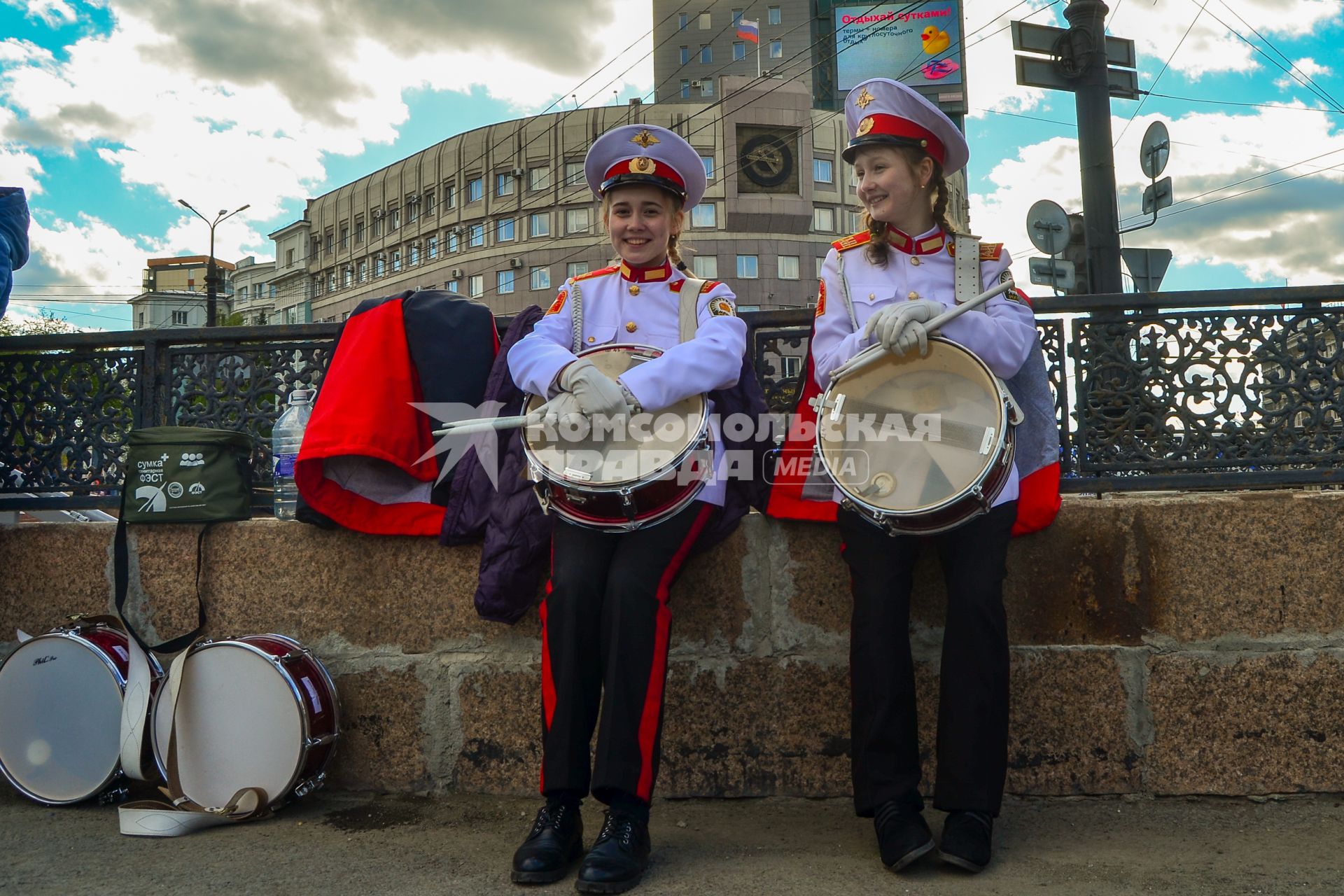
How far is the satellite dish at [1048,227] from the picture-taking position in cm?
888

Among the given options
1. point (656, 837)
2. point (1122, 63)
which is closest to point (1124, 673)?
point (656, 837)

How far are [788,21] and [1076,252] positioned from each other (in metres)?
78.9

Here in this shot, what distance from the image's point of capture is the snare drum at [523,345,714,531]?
2.69 metres

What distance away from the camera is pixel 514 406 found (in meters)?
3.35

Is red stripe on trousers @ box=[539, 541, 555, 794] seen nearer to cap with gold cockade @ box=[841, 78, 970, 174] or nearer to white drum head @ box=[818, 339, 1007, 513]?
white drum head @ box=[818, 339, 1007, 513]

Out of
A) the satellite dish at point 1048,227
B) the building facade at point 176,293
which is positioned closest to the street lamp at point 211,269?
the satellite dish at point 1048,227

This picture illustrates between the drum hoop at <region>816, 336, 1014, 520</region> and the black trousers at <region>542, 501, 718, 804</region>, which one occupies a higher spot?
the drum hoop at <region>816, 336, 1014, 520</region>

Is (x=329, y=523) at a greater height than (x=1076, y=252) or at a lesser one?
lesser

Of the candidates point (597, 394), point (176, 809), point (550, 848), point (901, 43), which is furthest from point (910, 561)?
point (901, 43)

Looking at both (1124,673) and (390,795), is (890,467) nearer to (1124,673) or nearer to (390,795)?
(1124,673)

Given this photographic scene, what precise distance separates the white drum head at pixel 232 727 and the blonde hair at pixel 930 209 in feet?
7.03

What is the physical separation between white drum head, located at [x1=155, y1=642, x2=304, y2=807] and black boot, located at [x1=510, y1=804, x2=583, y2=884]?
84cm

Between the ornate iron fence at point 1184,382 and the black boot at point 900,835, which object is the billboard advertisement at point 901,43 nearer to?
the ornate iron fence at point 1184,382

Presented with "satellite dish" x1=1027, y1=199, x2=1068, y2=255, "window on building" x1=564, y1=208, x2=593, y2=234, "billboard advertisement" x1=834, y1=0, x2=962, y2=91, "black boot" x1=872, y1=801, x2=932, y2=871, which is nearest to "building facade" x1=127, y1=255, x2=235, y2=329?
"window on building" x1=564, y1=208, x2=593, y2=234
